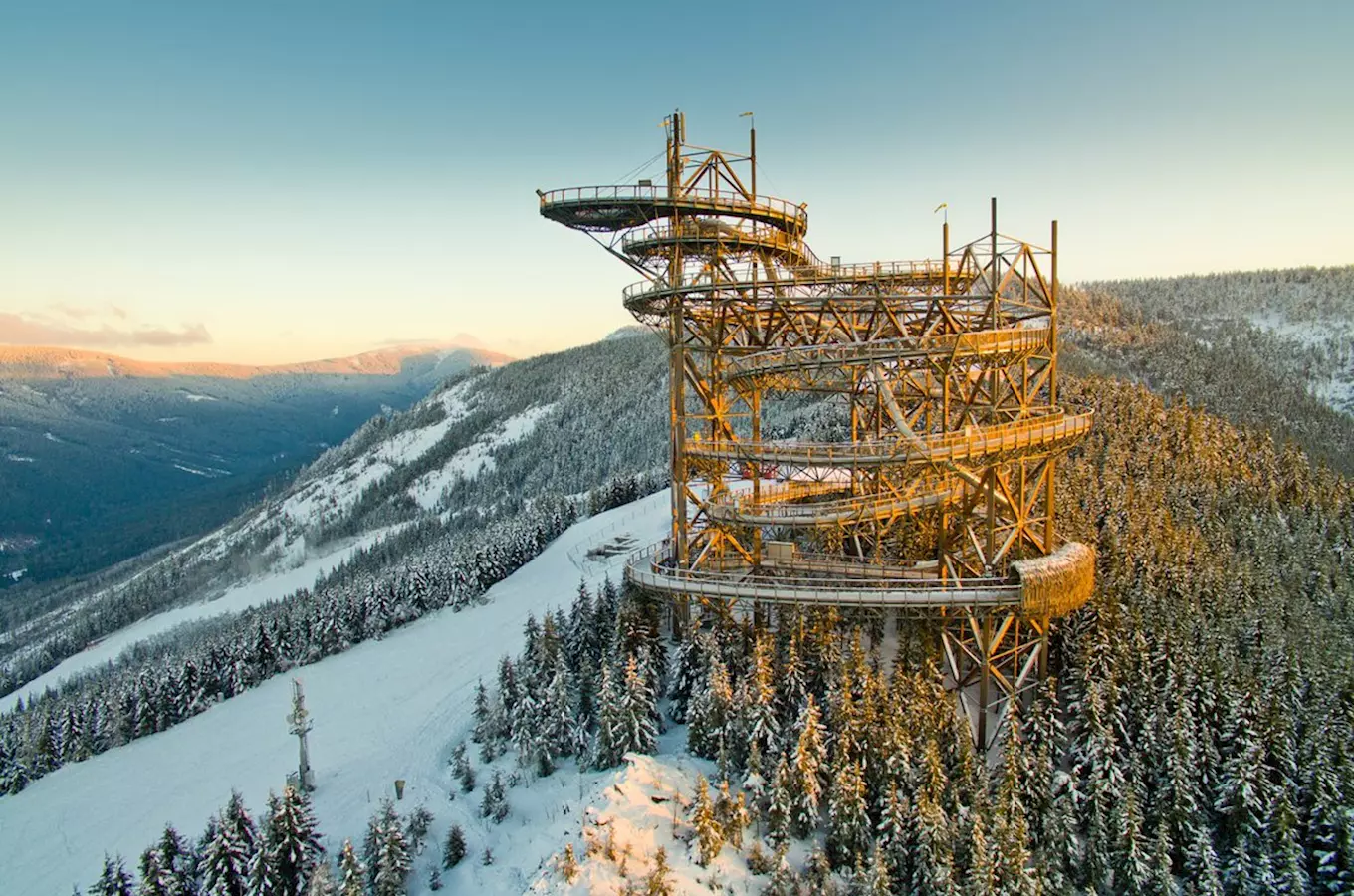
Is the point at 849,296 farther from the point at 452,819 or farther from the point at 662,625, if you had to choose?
the point at 452,819

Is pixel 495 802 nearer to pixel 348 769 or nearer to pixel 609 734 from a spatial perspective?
pixel 609 734

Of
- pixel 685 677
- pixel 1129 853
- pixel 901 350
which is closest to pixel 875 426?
pixel 901 350

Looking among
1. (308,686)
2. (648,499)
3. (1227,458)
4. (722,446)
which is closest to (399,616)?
(308,686)

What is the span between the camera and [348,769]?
3819 centimetres

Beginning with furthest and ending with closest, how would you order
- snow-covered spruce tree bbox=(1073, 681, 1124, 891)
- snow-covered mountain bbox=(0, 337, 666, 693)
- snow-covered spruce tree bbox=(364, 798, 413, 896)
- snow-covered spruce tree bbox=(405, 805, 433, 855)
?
snow-covered mountain bbox=(0, 337, 666, 693), snow-covered spruce tree bbox=(405, 805, 433, 855), snow-covered spruce tree bbox=(364, 798, 413, 896), snow-covered spruce tree bbox=(1073, 681, 1124, 891)

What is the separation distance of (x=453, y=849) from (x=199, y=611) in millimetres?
121098

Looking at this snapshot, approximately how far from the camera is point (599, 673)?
33594mm

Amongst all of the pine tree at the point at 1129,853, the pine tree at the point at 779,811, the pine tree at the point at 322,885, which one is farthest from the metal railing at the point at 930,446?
the pine tree at the point at 322,885

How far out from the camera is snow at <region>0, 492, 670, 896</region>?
28719 millimetres

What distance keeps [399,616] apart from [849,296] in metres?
43.7

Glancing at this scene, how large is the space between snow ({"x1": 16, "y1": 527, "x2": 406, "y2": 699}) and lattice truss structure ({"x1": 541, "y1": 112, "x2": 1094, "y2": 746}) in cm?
9762

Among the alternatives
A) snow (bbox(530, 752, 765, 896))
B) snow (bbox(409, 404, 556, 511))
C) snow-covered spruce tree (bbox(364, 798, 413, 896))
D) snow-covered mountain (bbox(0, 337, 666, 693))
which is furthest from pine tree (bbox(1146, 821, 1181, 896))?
snow (bbox(409, 404, 556, 511))

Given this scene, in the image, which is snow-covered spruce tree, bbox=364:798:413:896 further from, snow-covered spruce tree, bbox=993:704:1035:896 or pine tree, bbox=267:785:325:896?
snow-covered spruce tree, bbox=993:704:1035:896

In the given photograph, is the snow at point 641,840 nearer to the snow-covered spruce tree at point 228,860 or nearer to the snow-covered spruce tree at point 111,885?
the snow-covered spruce tree at point 228,860
